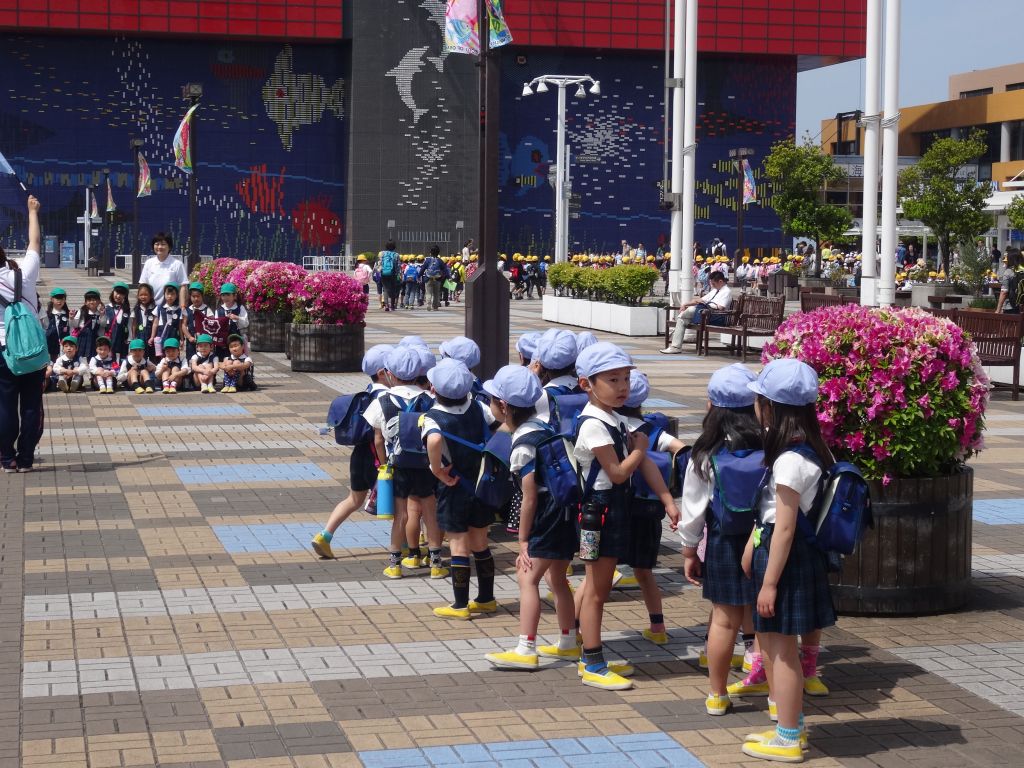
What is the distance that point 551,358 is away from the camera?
27.5 ft

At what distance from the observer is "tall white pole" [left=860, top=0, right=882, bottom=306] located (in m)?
21.0

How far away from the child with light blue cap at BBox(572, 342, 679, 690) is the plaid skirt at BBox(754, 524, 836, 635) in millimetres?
951

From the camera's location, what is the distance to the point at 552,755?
606 cm

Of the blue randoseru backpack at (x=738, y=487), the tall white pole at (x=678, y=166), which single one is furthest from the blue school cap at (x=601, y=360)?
the tall white pole at (x=678, y=166)

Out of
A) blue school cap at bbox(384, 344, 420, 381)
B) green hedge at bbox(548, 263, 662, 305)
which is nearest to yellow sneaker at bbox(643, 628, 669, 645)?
blue school cap at bbox(384, 344, 420, 381)

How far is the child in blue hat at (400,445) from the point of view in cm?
907

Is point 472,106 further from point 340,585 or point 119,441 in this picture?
point 340,585

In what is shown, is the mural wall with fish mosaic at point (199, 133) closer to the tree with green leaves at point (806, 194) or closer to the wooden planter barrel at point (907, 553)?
the tree with green leaves at point (806, 194)

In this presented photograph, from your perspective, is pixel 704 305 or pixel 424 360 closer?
pixel 424 360

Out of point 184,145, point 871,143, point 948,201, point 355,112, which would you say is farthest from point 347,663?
point 355,112

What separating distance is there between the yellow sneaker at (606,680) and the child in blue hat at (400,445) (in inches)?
89.4

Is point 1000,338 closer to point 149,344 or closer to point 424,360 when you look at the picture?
point 149,344

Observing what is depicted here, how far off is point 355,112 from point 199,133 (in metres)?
7.76

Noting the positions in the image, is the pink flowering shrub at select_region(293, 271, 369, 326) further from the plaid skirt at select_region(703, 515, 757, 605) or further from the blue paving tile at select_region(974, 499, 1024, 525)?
the plaid skirt at select_region(703, 515, 757, 605)
